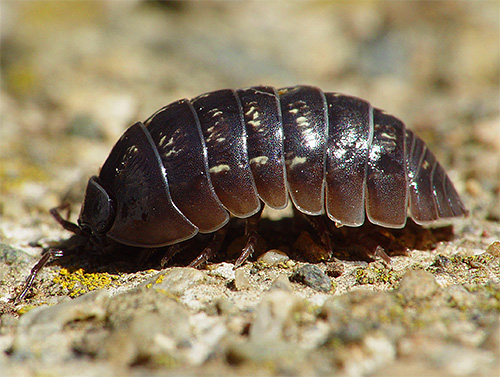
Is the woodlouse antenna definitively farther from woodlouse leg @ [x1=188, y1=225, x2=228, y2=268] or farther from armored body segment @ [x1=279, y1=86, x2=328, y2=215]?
armored body segment @ [x1=279, y1=86, x2=328, y2=215]

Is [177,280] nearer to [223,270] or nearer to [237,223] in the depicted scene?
[223,270]

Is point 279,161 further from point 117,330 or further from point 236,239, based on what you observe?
point 117,330

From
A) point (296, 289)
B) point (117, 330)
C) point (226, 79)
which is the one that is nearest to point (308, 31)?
point (226, 79)

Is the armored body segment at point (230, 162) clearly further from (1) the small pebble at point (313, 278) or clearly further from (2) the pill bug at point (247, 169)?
(1) the small pebble at point (313, 278)

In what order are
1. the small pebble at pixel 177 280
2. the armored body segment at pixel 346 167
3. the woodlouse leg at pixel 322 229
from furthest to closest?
the woodlouse leg at pixel 322 229, the armored body segment at pixel 346 167, the small pebble at pixel 177 280

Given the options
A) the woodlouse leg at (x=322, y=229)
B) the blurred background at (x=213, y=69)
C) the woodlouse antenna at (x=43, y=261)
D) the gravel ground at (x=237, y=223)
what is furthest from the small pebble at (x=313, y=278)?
the blurred background at (x=213, y=69)

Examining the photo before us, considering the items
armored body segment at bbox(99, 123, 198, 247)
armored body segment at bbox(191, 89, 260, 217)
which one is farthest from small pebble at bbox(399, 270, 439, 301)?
armored body segment at bbox(99, 123, 198, 247)

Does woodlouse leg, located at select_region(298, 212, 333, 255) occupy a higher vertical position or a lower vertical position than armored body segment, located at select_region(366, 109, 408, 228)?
lower
